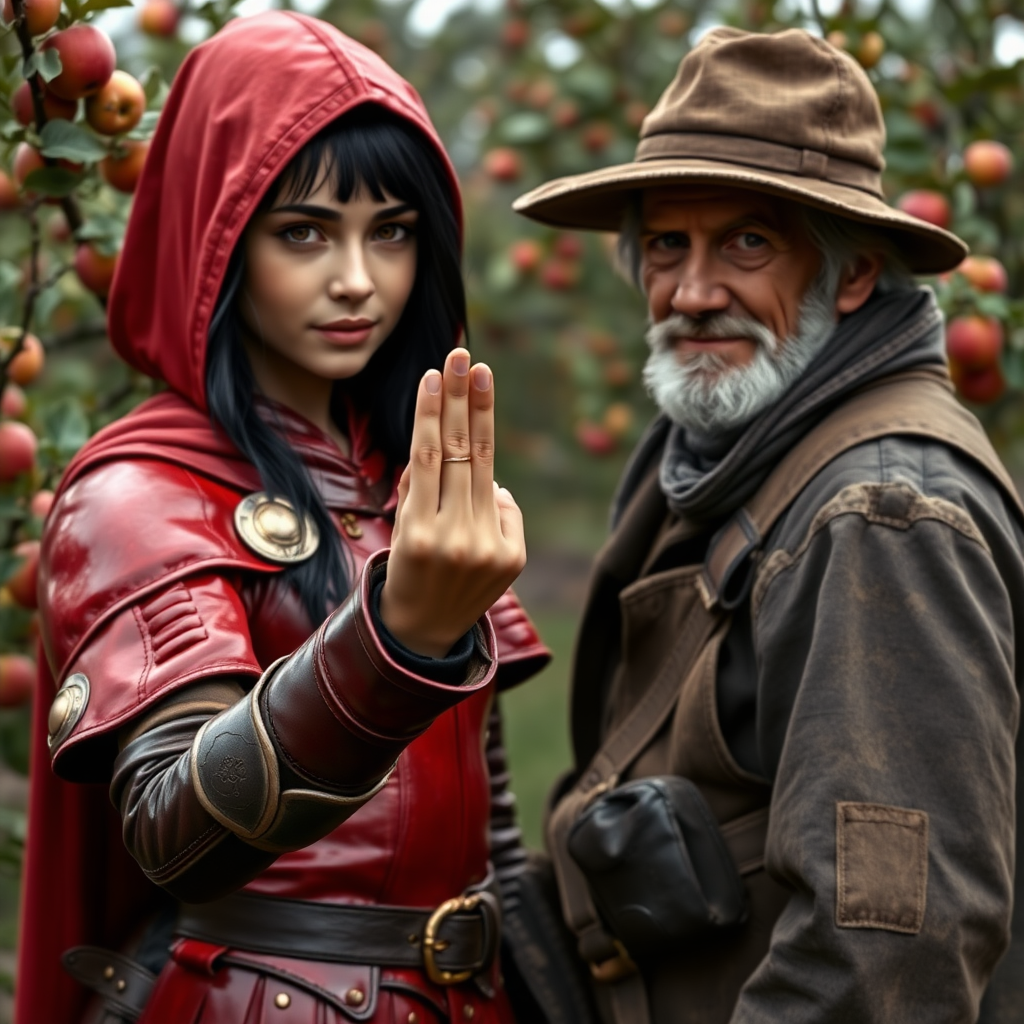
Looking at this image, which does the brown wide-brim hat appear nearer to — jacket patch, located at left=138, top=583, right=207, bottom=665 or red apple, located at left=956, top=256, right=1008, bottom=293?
red apple, located at left=956, top=256, right=1008, bottom=293

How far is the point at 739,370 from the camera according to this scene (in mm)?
2525

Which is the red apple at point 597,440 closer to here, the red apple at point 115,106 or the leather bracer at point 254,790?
the red apple at point 115,106

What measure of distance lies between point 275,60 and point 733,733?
3.91 feet

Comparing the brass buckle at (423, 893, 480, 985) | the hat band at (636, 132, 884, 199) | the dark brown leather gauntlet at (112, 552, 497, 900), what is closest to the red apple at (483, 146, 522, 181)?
the hat band at (636, 132, 884, 199)

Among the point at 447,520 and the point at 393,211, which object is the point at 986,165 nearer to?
the point at 393,211

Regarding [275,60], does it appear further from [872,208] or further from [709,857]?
[709,857]

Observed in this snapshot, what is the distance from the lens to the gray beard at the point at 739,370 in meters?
2.51

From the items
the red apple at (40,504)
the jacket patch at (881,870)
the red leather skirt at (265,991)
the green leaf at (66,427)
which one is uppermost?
the green leaf at (66,427)

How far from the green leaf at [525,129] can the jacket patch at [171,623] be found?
8.65 feet

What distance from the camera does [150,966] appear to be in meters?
2.18

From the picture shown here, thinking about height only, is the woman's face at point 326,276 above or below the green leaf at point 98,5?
below

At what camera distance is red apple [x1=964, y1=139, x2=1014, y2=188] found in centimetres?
339

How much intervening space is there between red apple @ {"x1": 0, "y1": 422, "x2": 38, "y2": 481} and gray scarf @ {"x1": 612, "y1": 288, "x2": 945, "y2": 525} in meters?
1.09

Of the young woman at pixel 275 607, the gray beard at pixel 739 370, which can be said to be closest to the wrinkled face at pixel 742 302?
the gray beard at pixel 739 370
